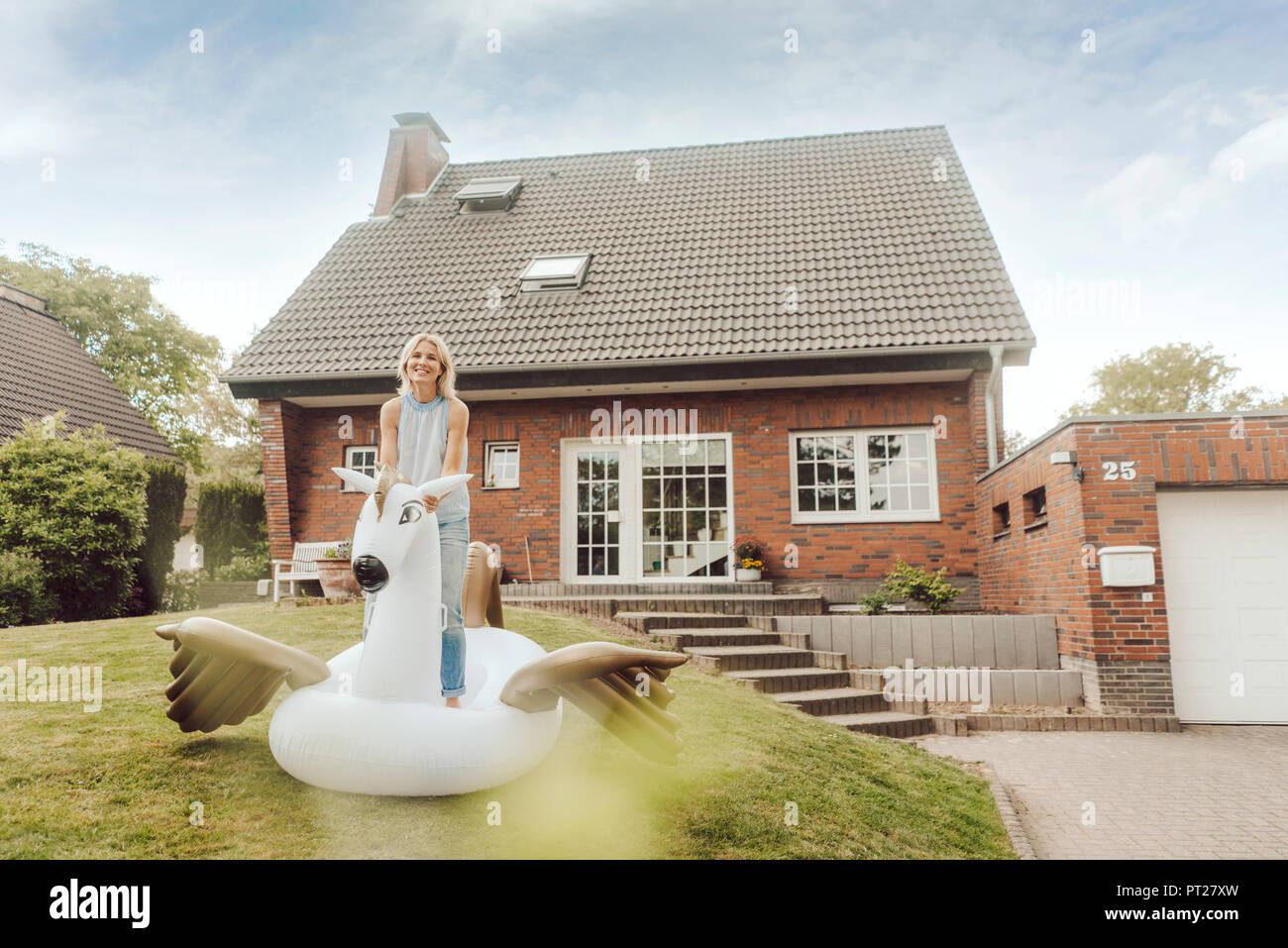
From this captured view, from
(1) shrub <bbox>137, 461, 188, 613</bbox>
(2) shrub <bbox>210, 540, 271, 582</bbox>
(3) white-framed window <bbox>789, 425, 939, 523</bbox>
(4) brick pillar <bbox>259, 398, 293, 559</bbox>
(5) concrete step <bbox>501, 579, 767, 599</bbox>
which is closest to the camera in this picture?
(5) concrete step <bbox>501, 579, 767, 599</bbox>

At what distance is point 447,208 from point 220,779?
13945 mm

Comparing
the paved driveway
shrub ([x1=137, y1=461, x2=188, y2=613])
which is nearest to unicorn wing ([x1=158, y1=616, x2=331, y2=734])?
the paved driveway

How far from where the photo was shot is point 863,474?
447 inches

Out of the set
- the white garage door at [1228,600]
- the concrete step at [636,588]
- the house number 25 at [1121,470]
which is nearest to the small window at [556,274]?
the concrete step at [636,588]

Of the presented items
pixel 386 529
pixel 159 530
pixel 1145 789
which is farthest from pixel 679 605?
pixel 159 530

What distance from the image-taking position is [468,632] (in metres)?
4.28

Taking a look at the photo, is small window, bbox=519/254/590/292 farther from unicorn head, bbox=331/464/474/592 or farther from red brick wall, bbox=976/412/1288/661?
unicorn head, bbox=331/464/474/592

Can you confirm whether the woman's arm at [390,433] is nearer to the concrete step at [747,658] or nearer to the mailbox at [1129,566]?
the concrete step at [747,658]

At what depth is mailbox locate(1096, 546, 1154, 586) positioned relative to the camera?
7.30 meters

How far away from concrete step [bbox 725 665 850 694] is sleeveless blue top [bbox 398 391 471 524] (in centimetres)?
449

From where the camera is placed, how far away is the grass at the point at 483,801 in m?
3.04
